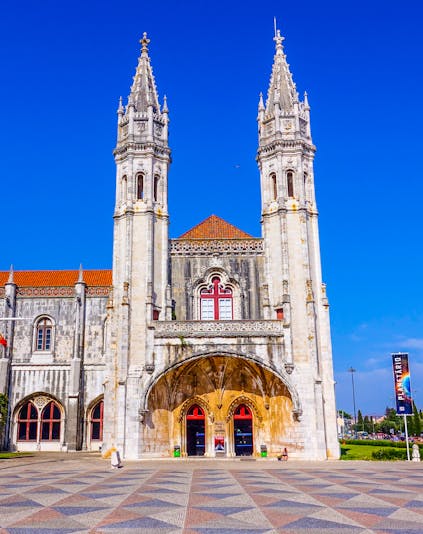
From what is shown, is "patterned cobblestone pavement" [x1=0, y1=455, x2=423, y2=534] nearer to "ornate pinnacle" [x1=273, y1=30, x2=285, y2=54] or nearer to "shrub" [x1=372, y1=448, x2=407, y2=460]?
"shrub" [x1=372, y1=448, x2=407, y2=460]

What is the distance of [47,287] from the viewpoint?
39656 millimetres

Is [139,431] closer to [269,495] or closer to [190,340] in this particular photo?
[190,340]

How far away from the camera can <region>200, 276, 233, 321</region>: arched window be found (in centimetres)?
3256

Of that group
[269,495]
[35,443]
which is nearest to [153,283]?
[35,443]

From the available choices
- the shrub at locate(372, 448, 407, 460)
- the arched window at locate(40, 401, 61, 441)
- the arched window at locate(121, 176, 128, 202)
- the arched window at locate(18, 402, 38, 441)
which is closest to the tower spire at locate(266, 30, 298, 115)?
the arched window at locate(121, 176, 128, 202)

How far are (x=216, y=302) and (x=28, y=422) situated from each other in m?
16.3

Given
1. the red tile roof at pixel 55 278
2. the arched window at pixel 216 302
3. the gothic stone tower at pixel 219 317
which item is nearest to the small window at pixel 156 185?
the gothic stone tower at pixel 219 317

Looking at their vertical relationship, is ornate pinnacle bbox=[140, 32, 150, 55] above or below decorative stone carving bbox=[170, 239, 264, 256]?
above

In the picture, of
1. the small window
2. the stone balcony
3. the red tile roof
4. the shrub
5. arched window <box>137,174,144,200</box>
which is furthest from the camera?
the red tile roof

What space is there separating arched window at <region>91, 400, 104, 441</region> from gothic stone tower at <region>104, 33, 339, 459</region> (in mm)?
8141

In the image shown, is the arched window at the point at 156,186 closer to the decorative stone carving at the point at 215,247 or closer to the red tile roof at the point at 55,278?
the decorative stone carving at the point at 215,247

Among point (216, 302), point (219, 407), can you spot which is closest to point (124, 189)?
point (216, 302)

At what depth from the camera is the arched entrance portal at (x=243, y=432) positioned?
3047 centimetres

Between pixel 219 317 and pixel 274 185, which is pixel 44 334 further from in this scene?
pixel 274 185
